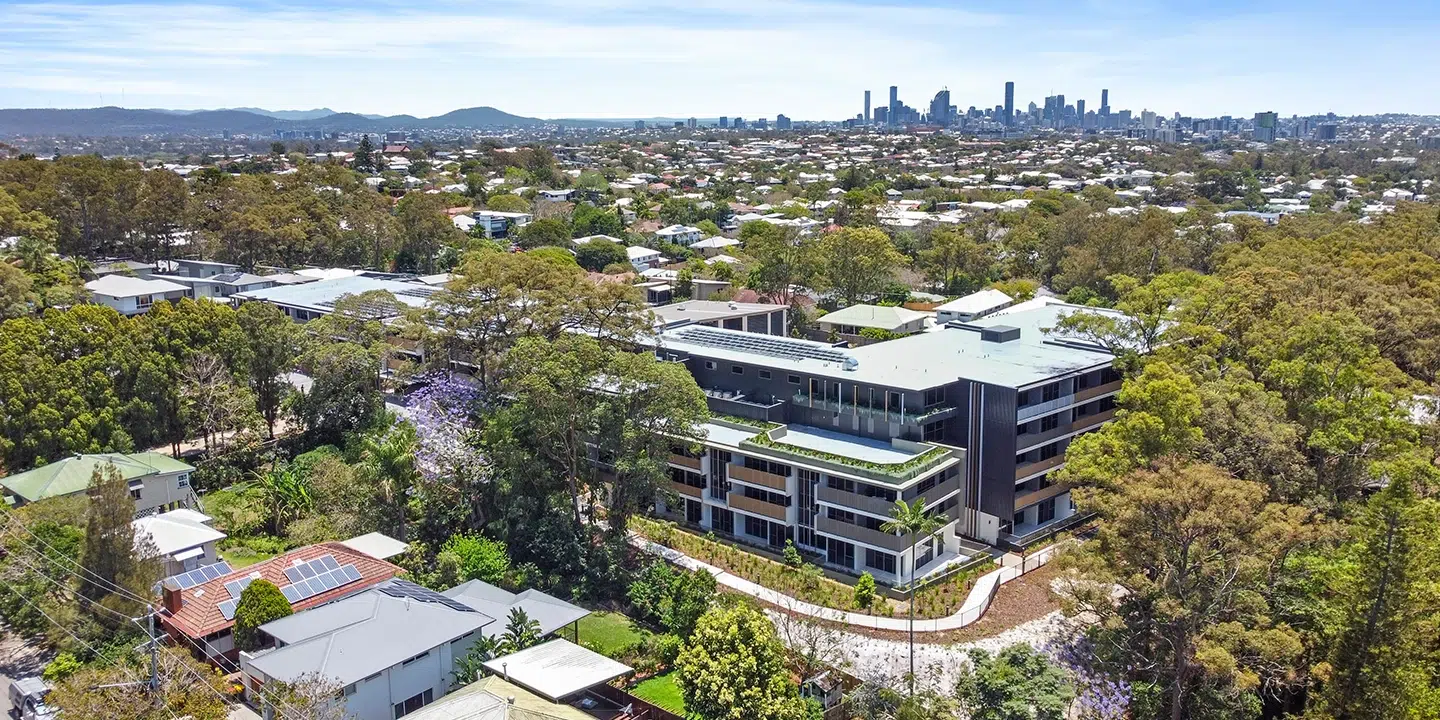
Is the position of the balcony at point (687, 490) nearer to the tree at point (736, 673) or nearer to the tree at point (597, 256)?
the tree at point (736, 673)

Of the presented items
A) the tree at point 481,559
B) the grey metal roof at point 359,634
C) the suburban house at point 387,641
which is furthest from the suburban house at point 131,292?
the suburban house at point 387,641

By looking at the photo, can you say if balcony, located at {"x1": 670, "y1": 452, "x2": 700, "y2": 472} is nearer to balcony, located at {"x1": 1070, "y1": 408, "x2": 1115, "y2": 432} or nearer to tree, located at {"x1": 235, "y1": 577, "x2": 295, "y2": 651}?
balcony, located at {"x1": 1070, "y1": 408, "x2": 1115, "y2": 432}

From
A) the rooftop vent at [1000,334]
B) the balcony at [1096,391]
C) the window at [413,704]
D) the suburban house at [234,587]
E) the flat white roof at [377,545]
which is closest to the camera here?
the window at [413,704]

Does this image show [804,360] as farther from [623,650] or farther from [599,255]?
[599,255]

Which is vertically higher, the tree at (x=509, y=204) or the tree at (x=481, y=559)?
the tree at (x=509, y=204)

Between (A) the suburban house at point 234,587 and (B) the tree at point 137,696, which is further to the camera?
(A) the suburban house at point 234,587

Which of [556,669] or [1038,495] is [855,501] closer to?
[1038,495]

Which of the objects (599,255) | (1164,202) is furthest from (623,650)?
(1164,202)
